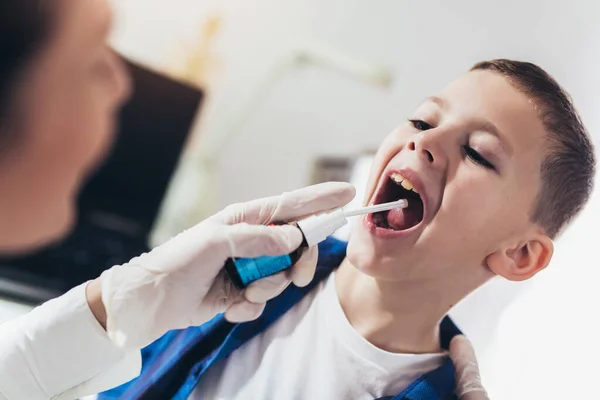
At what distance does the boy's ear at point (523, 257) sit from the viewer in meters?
A: 0.89

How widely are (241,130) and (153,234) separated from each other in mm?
364

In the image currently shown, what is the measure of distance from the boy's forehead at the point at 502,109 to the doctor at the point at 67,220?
242mm

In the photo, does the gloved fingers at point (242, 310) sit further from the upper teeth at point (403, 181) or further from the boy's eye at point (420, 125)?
the boy's eye at point (420, 125)

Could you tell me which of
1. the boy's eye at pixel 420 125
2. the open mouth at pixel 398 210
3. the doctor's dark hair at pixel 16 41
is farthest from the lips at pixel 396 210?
the doctor's dark hair at pixel 16 41

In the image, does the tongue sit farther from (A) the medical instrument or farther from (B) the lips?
(A) the medical instrument

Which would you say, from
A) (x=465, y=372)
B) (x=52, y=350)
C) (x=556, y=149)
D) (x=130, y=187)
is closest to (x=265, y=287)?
(x=52, y=350)

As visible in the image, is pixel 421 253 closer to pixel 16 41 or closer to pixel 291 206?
pixel 291 206

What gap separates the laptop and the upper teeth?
674mm

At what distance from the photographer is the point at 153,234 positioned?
1362 mm

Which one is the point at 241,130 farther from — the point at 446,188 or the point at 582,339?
the point at 582,339

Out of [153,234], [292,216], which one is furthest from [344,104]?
[292,216]

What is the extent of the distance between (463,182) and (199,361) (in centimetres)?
50

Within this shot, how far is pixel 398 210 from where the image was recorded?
2.89 feet

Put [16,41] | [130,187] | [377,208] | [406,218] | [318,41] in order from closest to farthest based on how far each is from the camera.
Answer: [16,41], [377,208], [406,218], [130,187], [318,41]
